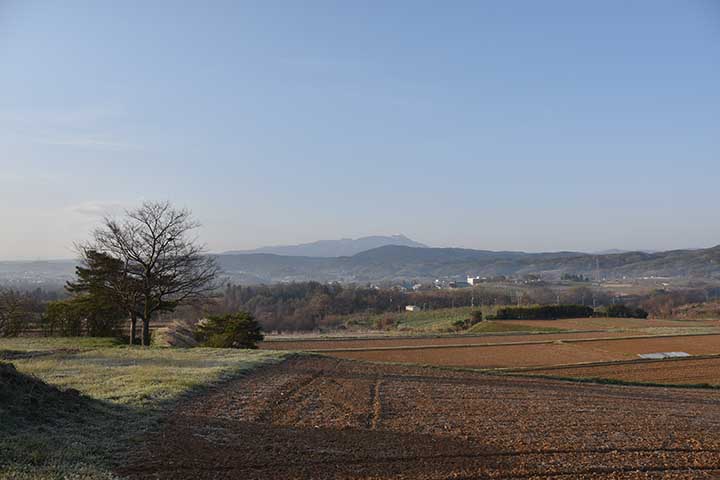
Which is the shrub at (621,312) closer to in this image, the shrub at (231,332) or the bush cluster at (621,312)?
the bush cluster at (621,312)

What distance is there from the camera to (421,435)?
10570 mm

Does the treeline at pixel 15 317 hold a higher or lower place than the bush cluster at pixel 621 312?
higher

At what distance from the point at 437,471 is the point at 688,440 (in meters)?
6.01

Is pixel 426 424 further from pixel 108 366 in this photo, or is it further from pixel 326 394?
pixel 108 366

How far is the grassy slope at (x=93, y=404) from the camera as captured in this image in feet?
25.4

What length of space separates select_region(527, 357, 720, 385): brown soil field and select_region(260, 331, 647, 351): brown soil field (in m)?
14.9

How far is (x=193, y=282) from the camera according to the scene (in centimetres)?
3128

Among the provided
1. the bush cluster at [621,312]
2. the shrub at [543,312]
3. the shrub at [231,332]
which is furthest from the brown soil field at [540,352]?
the bush cluster at [621,312]

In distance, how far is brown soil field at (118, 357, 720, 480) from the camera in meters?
8.41

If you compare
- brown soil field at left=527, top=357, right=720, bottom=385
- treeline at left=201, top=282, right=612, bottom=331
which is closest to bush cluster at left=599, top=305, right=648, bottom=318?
treeline at left=201, top=282, right=612, bottom=331

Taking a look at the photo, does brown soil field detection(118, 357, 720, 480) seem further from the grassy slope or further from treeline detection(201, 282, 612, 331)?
treeline detection(201, 282, 612, 331)

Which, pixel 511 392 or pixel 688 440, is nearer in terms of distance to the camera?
pixel 688 440

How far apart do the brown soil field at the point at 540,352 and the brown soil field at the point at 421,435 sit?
54.4 feet

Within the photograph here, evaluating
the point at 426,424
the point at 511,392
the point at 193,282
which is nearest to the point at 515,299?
the point at 193,282
